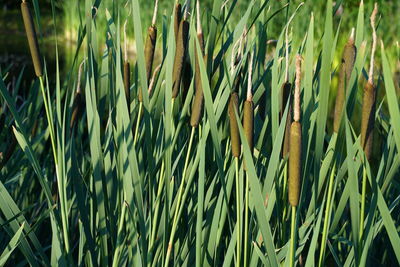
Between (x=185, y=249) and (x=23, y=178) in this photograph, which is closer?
(x=185, y=249)

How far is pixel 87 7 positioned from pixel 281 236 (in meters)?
0.43

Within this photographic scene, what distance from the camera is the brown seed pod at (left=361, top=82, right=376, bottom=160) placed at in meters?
0.77

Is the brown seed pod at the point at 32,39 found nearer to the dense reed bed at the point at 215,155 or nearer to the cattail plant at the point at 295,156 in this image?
the dense reed bed at the point at 215,155

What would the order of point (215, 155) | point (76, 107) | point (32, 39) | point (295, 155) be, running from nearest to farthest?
point (295, 155), point (215, 155), point (32, 39), point (76, 107)

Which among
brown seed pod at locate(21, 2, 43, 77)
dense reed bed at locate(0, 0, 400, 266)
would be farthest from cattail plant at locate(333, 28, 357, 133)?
brown seed pod at locate(21, 2, 43, 77)

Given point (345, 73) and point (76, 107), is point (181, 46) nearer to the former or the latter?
point (345, 73)

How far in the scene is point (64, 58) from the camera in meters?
7.02

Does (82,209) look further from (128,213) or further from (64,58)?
(64,58)

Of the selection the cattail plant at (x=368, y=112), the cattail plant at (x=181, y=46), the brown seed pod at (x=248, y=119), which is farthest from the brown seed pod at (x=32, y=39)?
the cattail plant at (x=368, y=112)

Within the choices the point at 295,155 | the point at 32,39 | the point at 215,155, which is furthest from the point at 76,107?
the point at 295,155

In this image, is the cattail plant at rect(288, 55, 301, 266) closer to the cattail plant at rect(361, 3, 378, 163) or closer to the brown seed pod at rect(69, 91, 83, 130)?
the cattail plant at rect(361, 3, 378, 163)

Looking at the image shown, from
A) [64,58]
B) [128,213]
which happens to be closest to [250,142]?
[128,213]

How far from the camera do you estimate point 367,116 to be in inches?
31.1

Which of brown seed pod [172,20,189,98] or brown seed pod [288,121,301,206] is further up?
brown seed pod [172,20,189,98]
